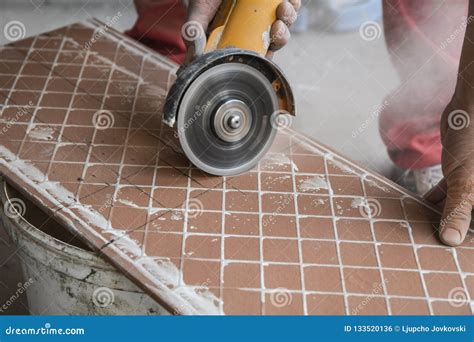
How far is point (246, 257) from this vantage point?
1803mm

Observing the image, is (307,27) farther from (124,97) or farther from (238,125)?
(238,125)

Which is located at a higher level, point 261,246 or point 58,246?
point 261,246

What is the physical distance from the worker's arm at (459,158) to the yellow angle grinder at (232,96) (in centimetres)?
50

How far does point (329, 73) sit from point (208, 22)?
2141mm

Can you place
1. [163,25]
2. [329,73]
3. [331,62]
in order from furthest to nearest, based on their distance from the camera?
[331,62]
[329,73]
[163,25]

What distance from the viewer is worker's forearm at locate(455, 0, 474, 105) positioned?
2.04m

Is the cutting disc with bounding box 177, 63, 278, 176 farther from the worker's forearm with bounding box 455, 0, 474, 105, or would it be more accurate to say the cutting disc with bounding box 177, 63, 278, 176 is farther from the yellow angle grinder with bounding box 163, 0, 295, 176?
the worker's forearm with bounding box 455, 0, 474, 105

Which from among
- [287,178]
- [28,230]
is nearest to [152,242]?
[28,230]

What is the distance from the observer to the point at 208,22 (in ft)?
7.44

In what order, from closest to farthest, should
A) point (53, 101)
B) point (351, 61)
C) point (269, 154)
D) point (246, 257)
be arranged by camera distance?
point (246, 257) < point (269, 154) < point (53, 101) < point (351, 61)

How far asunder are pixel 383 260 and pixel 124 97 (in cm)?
115

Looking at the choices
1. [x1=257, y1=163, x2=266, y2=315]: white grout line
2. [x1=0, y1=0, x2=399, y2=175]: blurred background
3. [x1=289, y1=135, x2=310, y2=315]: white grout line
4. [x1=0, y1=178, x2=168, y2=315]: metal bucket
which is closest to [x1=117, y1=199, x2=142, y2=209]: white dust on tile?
[x1=0, y1=178, x2=168, y2=315]: metal bucket

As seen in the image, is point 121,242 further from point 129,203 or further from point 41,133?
point 41,133

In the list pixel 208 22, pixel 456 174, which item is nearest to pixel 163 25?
pixel 208 22
